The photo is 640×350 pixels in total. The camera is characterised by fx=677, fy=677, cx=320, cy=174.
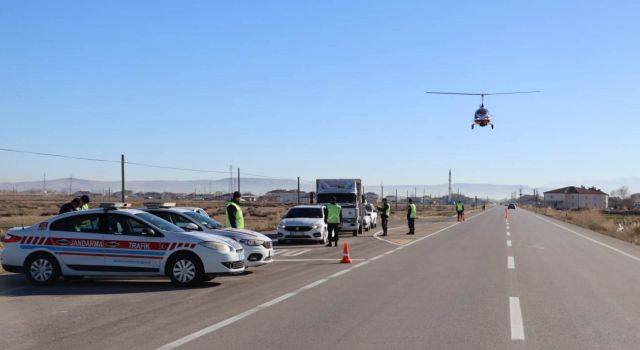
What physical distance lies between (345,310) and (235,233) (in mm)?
6286

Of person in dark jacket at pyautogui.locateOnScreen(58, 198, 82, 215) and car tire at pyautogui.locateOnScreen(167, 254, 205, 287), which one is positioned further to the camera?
person in dark jacket at pyautogui.locateOnScreen(58, 198, 82, 215)

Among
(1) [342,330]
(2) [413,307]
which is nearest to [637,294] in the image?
(2) [413,307]

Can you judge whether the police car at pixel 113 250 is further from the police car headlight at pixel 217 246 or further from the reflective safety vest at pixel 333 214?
the reflective safety vest at pixel 333 214

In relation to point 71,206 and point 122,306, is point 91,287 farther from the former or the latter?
point 71,206

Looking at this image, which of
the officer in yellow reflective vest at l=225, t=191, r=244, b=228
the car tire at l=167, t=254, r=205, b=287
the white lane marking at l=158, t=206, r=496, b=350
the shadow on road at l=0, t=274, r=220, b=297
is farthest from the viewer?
the officer in yellow reflective vest at l=225, t=191, r=244, b=228

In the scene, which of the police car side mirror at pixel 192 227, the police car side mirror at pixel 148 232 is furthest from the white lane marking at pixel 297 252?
the police car side mirror at pixel 148 232

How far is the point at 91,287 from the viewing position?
522 inches

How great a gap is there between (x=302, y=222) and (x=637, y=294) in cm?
1566

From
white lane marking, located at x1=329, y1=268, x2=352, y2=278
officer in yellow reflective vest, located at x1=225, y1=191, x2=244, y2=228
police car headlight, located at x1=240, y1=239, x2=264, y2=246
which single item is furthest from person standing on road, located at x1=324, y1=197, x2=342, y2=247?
police car headlight, located at x1=240, y1=239, x2=264, y2=246

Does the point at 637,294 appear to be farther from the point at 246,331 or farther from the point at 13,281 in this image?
the point at 13,281

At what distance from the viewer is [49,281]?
1345cm

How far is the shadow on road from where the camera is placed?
12.5 m

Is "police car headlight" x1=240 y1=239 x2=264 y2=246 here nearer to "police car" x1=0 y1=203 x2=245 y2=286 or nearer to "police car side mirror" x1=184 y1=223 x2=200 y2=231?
"police car side mirror" x1=184 y1=223 x2=200 y2=231

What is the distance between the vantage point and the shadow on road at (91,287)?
1252 centimetres
